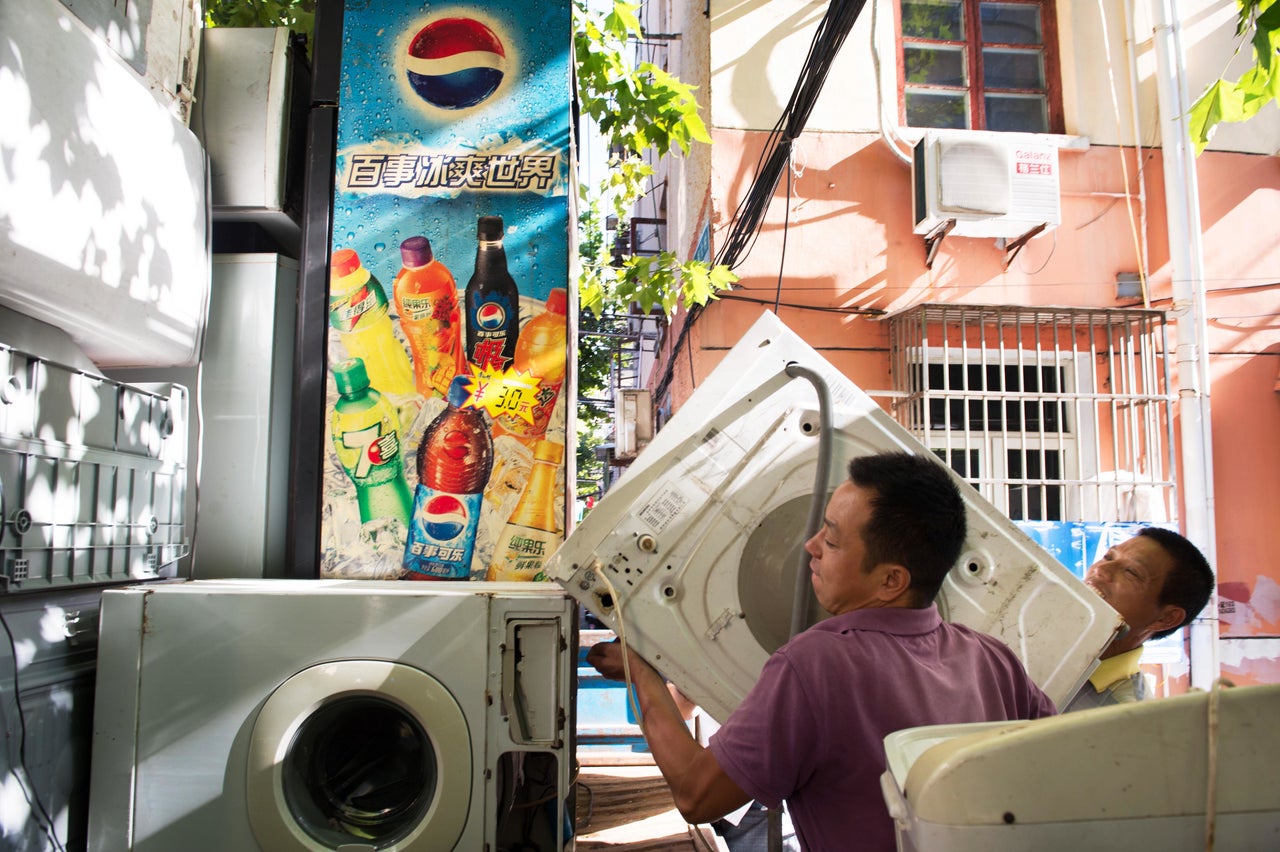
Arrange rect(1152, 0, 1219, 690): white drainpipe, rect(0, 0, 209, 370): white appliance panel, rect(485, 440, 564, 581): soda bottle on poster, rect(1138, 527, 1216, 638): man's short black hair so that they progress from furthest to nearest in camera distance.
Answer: rect(1152, 0, 1219, 690): white drainpipe, rect(485, 440, 564, 581): soda bottle on poster, rect(1138, 527, 1216, 638): man's short black hair, rect(0, 0, 209, 370): white appliance panel

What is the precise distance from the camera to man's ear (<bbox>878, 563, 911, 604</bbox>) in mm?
1495

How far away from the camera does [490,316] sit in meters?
2.42

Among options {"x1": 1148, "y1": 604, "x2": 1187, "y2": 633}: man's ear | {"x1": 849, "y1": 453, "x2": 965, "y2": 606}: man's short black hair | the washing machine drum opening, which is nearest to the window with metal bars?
{"x1": 1148, "y1": 604, "x2": 1187, "y2": 633}: man's ear

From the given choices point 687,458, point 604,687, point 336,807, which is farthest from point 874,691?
point 604,687

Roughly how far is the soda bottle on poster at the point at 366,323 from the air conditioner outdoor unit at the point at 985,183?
4.71 metres

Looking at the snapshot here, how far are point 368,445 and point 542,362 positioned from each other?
53cm

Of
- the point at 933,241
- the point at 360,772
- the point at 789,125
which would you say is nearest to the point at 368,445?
the point at 360,772

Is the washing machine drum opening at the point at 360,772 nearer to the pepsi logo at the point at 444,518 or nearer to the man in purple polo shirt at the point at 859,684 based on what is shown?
the pepsi logo at the point at 444,518

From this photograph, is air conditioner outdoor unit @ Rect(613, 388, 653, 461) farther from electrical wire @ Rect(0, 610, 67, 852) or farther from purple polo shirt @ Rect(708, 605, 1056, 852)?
purple polo shirt @ Rect(708, 605, 1056, 852)

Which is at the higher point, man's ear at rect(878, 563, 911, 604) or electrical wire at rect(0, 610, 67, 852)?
man's ear at rect(878, 563, 911, 604)

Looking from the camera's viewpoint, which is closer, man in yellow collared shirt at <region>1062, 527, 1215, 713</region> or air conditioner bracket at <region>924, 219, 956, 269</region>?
man in yellow collared shirt at <region>1062, 527, 1215, 713</region>

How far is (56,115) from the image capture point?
1.78 meters

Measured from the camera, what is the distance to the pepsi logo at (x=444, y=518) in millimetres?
2369

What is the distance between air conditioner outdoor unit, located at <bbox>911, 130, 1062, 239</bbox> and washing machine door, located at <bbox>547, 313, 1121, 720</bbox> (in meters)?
4.64
